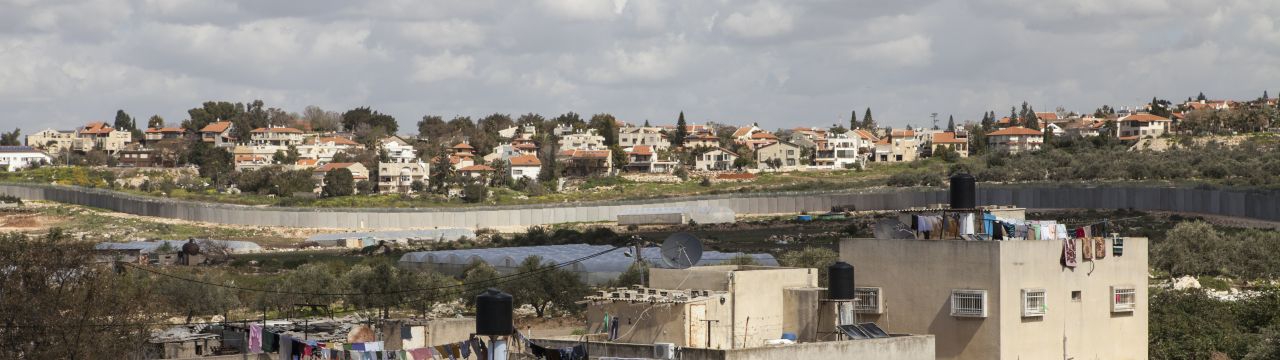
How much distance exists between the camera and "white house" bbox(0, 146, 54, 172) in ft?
576

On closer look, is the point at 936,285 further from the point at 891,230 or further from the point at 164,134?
the point at 164,134

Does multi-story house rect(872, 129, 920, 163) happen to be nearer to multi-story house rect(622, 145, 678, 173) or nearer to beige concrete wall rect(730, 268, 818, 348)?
multi-story house rect(622, 145, 678, 173)

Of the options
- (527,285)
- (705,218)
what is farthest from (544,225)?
(527,285)

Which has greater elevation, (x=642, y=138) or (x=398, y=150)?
(x=642, y=138)

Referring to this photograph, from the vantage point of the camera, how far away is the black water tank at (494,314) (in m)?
21.7

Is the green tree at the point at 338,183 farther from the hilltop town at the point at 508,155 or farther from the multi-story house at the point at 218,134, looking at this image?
the multi-story house at the point at 218,134

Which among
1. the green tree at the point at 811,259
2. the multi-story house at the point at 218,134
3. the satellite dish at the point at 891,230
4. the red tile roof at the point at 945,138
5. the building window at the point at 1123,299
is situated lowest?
the green tree at the point at 811,259

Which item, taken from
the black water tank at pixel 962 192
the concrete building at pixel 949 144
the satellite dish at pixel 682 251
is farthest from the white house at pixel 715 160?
the satellite dish at pixel 682 251

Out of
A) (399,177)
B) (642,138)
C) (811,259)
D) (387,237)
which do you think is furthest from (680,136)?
(811,259)

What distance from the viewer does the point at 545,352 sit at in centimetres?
2339

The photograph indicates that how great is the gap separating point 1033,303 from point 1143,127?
156m

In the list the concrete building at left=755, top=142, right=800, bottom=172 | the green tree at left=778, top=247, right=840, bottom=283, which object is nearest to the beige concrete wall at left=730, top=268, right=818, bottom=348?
the green tree at left=778, top=247, right=840, bottom=283

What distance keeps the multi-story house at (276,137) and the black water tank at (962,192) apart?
531 ft

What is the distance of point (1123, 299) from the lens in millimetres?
27781
